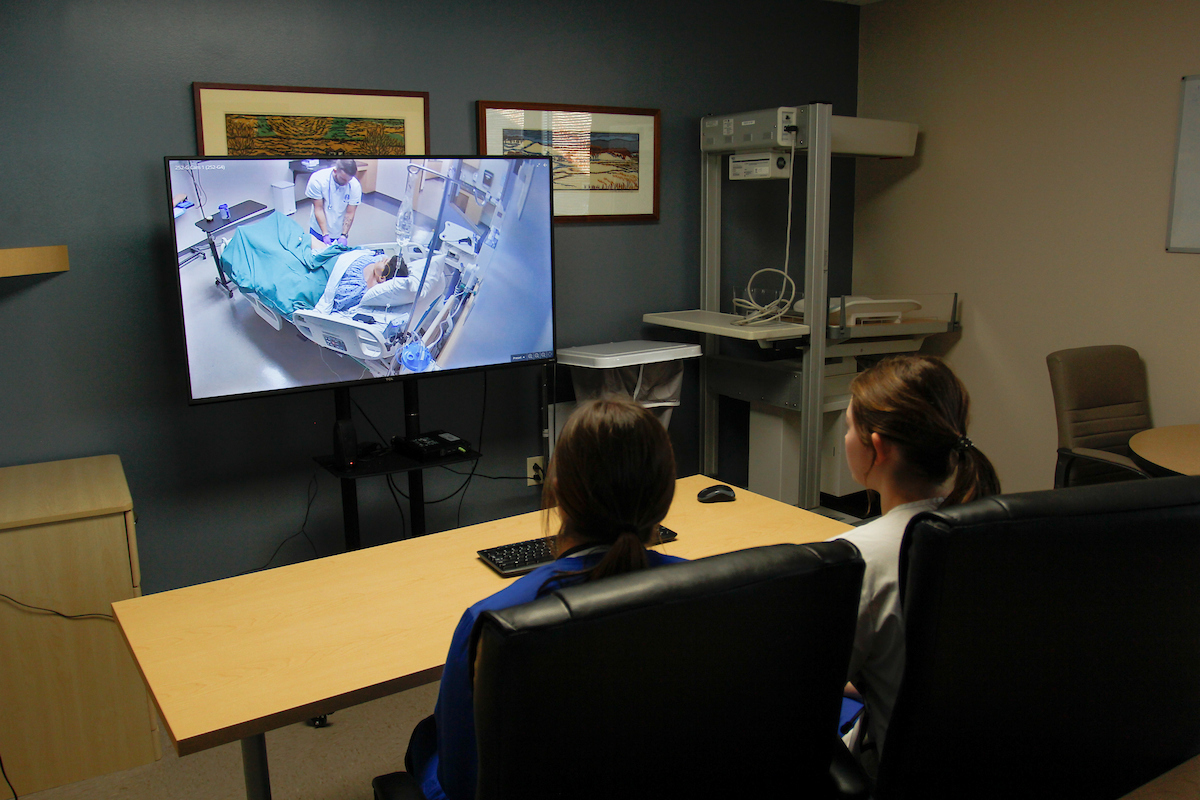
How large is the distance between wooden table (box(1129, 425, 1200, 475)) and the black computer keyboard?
5.58 ft

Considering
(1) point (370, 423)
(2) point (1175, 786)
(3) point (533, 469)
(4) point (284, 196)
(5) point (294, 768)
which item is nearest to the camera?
(2) point (1175, 786)

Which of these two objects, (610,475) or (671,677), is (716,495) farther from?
(671,677)

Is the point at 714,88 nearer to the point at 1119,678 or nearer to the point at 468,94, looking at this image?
the point at 468,94

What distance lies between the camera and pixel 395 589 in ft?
5.56

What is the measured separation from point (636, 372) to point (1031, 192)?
6.02 ft

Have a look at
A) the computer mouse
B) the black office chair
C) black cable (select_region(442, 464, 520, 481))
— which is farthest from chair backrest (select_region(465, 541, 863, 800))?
black cable (select_region(442, 464, 520, 481))

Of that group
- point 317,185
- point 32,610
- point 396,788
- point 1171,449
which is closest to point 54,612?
point 32,610

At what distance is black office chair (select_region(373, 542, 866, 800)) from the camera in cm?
86

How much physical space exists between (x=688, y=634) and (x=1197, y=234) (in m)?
3.15

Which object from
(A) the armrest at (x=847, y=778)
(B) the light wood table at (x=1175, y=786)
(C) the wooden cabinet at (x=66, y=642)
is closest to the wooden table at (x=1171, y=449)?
(B) the light wood table at (x=1175, y=786)

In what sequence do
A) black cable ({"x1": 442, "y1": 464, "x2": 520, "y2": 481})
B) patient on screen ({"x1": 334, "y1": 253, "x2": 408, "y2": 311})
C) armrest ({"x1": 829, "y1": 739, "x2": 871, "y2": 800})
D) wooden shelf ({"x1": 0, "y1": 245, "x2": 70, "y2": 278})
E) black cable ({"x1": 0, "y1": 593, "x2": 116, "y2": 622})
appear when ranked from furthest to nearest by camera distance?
Result: 1. black cable ({"x1": 442, "y1": 464, "x2": 520, "y2": 481})
2. patient on screen ({"x1": 334, "y1": 253, "x2": 408, "y2": 311})
3. wooden shelf ({"x1": 0, "y1": 245, "x2": 70, "y2": 278})
4. black cable ({"x1": 0, "y1": 593, "x2": 116, "y2": 622})
5. armrest ({"x1": 829, "y1": 739, "x2": 871, "y2": 800})

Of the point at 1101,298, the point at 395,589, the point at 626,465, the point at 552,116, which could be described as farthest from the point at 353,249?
the point at 1101,298

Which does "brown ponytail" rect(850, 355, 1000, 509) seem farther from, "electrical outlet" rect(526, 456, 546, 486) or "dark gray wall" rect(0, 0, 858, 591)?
"electrical outlet" rect(526, 456, 546, 486)

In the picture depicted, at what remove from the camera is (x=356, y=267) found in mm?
2699
